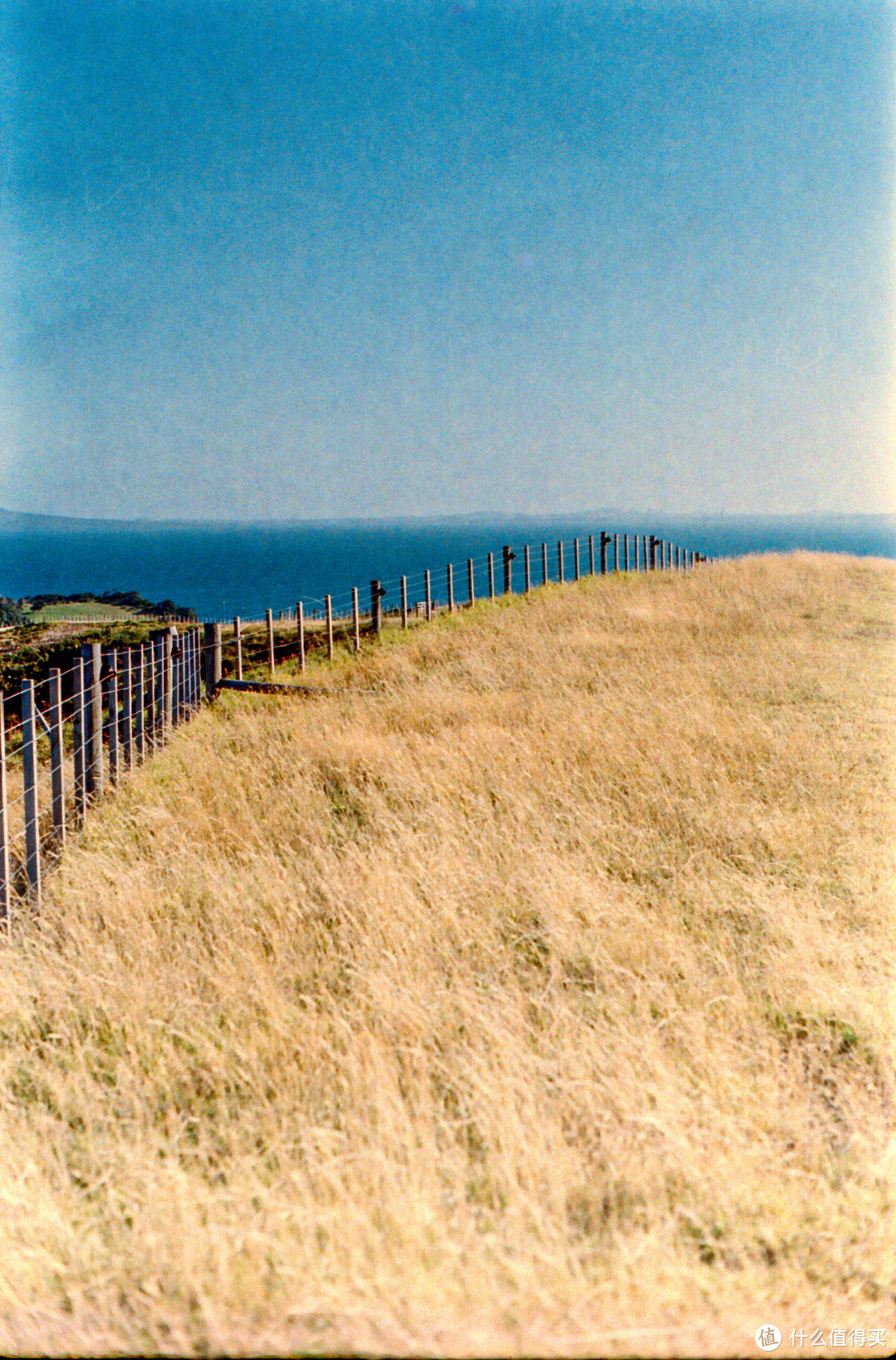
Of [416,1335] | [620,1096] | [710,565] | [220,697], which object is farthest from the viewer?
[710,565]

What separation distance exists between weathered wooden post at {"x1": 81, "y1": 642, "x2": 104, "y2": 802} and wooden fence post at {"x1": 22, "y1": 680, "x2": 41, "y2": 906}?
2059 mm

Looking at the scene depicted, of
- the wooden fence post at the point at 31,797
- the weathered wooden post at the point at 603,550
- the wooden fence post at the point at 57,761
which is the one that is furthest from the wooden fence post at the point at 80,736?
the weathered wooden post at the point at 603,550

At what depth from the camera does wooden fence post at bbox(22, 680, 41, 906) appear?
6148 mm

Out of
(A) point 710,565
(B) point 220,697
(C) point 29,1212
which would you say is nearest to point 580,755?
(C) point 29,1212

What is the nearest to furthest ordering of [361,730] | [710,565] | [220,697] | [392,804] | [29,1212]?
[29,1212]
[392,804]
[361,730]
[220,697]
[710,565]

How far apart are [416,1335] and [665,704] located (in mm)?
8446

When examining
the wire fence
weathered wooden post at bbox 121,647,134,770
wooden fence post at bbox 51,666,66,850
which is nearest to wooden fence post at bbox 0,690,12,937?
the wire fence

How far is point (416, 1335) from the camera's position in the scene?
2.56 m

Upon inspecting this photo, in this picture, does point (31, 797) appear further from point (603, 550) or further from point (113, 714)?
point (603, 550)

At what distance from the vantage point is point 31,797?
20.9 ft

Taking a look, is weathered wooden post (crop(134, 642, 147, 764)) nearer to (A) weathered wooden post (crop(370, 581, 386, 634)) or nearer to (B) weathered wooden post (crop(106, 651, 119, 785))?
(B) weathered wooden post (crop(106, 651, 119, 785))

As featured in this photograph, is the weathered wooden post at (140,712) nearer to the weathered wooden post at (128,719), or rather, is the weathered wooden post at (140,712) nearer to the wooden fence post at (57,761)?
the weathered wooden post at (128,719)

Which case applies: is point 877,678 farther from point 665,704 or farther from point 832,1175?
point 832,1175

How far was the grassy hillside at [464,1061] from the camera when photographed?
2771mm
